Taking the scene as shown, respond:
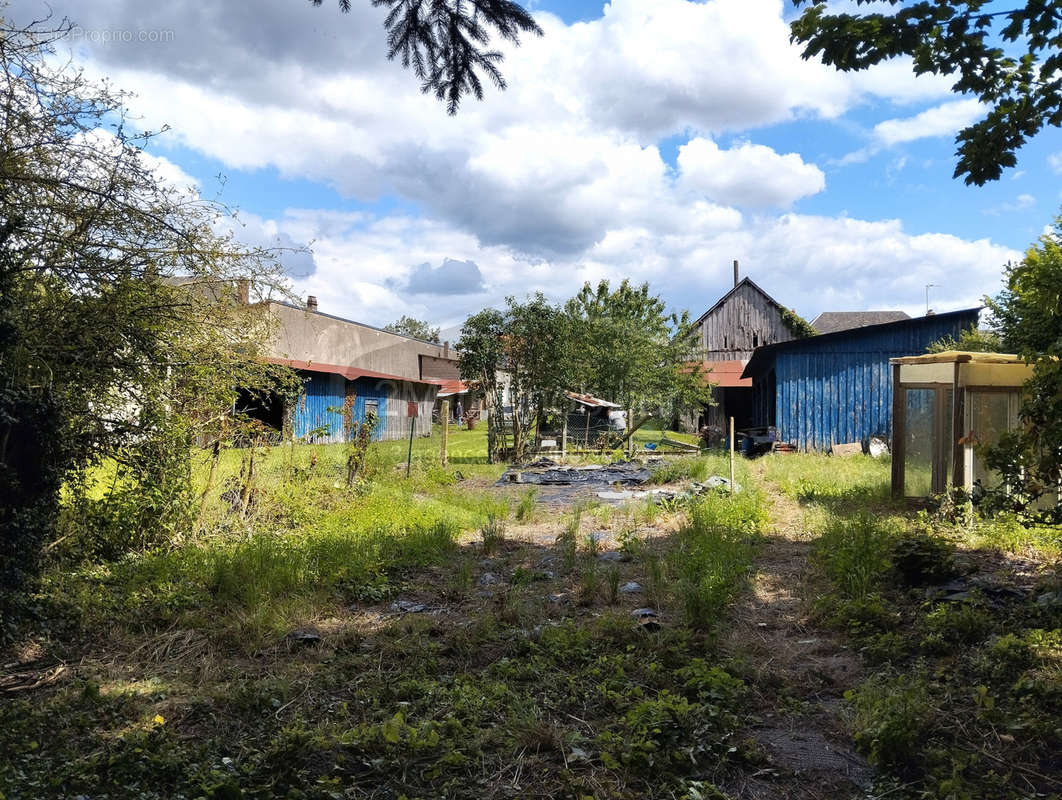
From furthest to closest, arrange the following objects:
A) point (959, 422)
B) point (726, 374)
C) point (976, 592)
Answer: point (726, 374) < point (959, 422) < point (976, 592)

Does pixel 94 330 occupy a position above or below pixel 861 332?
below

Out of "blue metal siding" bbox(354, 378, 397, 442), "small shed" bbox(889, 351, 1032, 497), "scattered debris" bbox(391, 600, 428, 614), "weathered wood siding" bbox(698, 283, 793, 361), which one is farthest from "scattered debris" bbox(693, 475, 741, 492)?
"weathered wood siding" bbox(698, 283, 793, 361)

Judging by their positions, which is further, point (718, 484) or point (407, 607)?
point (718, 484)

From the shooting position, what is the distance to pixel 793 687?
4.34 metres

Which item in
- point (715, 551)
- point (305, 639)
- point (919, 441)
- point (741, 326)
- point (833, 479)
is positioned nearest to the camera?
point (305, 639)

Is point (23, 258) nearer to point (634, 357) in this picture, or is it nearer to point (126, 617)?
point (126, 617)

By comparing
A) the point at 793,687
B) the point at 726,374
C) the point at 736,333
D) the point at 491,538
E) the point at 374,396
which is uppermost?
the point at 736,333

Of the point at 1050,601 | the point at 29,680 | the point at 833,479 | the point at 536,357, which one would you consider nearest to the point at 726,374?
the point at 536,357

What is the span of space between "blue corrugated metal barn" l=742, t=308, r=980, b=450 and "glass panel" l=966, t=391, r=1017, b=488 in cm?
1179

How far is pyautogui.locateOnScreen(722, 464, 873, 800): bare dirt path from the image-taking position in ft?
10.8

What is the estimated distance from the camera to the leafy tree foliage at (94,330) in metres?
5.04

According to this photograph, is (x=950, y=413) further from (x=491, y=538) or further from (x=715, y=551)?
(x=491, y=538)

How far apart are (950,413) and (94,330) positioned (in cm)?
958

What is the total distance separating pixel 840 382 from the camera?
20.5 meters
